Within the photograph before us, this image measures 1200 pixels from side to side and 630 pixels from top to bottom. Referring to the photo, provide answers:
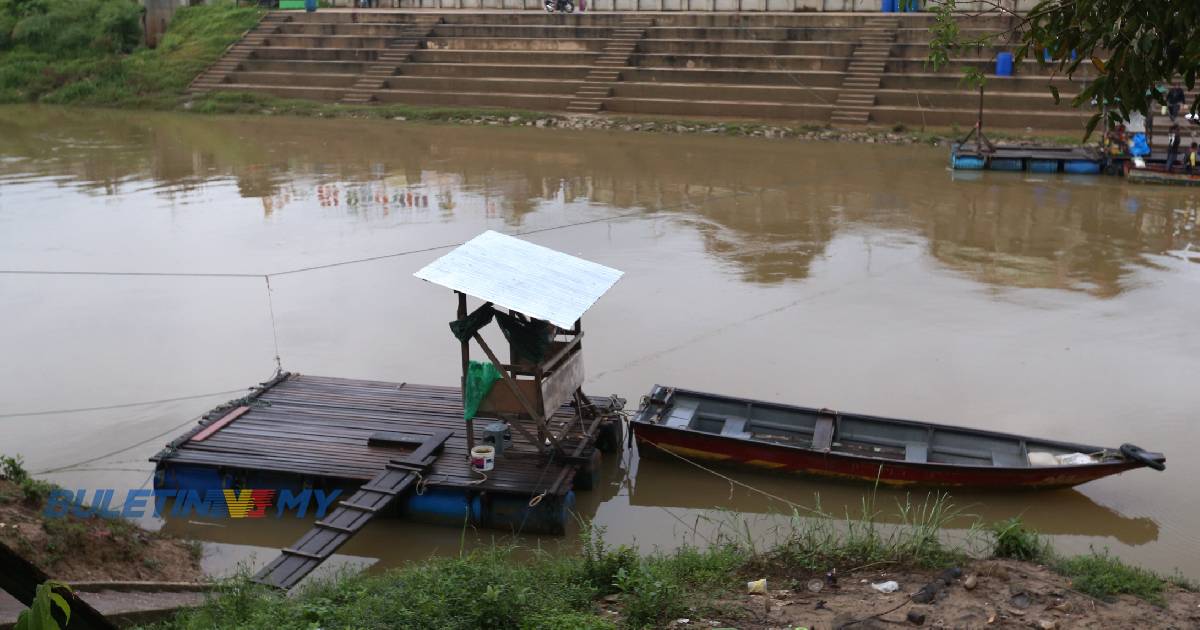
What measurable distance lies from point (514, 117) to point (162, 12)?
1790 centimetres

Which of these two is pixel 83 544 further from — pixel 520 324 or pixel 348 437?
pixel 520 324

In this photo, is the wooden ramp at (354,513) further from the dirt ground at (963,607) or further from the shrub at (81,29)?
the shrub at (81,29)

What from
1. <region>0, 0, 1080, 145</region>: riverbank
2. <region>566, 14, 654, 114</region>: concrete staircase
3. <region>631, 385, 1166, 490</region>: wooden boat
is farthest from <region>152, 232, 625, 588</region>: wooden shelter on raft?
<region>566, 14, 654, 114</region>: concrete staircase

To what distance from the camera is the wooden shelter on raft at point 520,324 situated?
28.5 feet

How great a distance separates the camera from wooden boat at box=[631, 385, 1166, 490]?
8.93m

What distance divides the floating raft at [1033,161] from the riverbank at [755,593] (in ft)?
58.4

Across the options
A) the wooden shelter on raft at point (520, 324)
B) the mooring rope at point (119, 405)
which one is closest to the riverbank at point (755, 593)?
the wooden shelter on raft at point (520, 324)

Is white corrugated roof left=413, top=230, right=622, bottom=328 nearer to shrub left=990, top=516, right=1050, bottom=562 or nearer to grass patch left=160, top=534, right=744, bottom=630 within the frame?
grass patch left=160, top=534, right=744, bottom=630

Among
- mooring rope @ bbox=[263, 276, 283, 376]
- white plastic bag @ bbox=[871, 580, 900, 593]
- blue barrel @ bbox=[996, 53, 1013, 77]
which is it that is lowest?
white plastic bag @ bbox=[871, 580, 900, 593]

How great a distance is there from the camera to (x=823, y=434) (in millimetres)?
9727

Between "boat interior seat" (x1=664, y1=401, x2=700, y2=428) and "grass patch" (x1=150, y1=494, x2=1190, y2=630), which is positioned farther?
"boat interior seat" (x1=664, y1=401, x2=700, y2=428)

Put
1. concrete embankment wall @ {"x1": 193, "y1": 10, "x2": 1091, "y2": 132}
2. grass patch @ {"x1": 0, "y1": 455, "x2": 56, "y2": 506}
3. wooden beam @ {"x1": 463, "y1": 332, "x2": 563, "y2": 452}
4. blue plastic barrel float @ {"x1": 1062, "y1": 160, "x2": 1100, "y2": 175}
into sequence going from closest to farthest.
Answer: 1. grass patch @ {"x1": 0, "y1": 455, "x2": 56, "y2": 506}
2. wooden beam @ {"x1": 463, "y1": 332, "x2": 563, "y2": 452}
3. blue plastic barrel float @ {"x1": 1062, "y1": 160, "x2": 1100, "y2": 175}
4. concrete embankment wall @ {"x1": 193, "y1": 10, "x2": 1091, "y2": 132}

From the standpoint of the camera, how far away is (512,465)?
9.17 meters

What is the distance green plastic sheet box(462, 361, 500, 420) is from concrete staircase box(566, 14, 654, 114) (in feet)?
74.9
